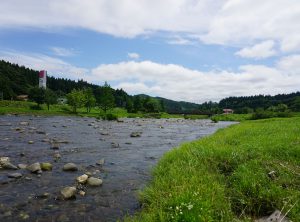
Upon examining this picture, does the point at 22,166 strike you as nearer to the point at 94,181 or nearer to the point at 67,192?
the point at 94,181

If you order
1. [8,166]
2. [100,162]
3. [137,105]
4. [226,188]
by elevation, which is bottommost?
[100,162]

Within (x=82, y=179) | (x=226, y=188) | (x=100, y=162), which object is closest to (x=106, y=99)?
(x=100, y=162)

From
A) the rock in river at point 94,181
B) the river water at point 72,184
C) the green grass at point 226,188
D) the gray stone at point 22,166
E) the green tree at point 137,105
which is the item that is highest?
the green tree at point 137,105

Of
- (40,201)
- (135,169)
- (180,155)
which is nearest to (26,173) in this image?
(40,201)

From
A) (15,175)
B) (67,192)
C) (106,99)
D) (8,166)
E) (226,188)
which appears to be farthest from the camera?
(106,99)

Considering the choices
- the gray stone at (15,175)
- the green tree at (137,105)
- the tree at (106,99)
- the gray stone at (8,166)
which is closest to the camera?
the gray stone at (15,175)

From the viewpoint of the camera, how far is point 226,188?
9531 mm

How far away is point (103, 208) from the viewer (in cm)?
978

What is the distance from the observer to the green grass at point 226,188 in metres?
7.33

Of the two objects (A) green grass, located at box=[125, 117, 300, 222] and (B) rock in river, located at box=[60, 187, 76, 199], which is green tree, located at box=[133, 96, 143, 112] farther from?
(B) rock in river, located at box=[60, 187, 76, 199]

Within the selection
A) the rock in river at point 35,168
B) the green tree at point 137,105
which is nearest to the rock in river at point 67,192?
the rock in river at point 35,168

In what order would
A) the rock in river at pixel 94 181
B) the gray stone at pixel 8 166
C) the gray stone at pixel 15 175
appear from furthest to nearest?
the gray stone at pixel 8 166
the gray stone at pixel 15 175
the rock in river at pixel 94 181

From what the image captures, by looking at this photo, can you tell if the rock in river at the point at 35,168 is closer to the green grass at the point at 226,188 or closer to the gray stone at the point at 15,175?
the gray stone at the point at 15,175

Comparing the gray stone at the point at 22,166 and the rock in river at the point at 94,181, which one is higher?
the gray stone at the point at 22,166
